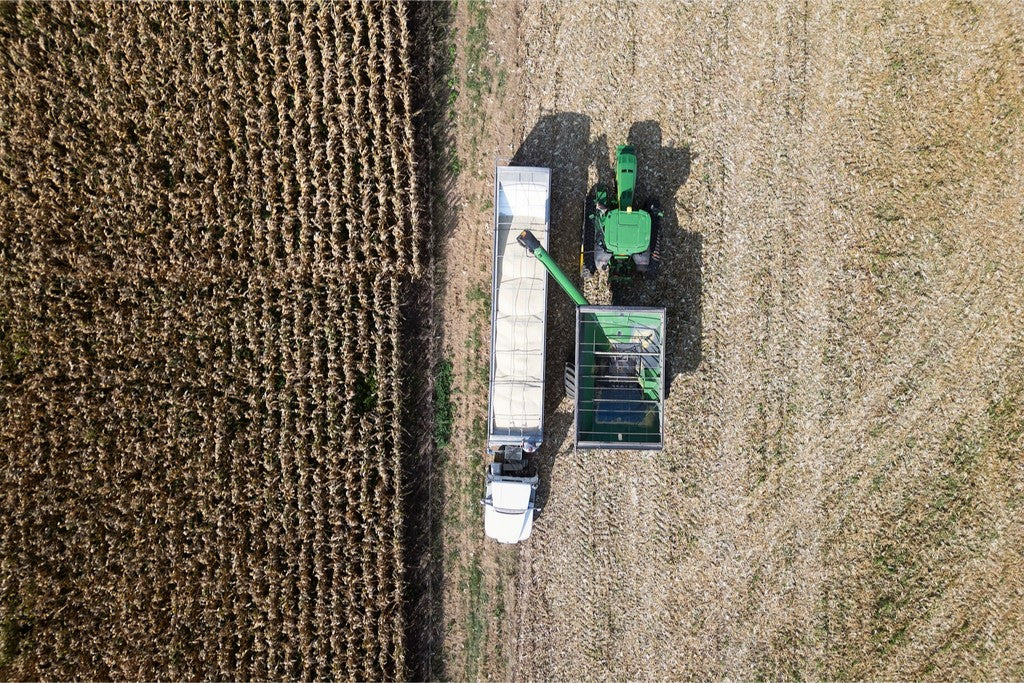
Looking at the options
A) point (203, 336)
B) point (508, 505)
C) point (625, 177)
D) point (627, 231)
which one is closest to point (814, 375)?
point (627, 231)

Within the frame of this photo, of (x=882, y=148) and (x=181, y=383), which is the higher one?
(x=882, y=148)

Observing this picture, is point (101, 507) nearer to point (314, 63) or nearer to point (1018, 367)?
point (314, 63)

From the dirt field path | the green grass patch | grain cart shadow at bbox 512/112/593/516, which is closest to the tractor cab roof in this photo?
grain cart shadow at bbox 512/112/593/516

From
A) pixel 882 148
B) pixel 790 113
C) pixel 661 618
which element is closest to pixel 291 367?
pixel 661 618

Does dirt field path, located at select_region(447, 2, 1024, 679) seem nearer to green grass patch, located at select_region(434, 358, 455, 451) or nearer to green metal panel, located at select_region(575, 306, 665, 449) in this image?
green metal panel, located at select_region(575, 306, 665, 449)

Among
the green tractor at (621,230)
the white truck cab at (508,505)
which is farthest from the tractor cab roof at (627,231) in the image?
the white truck cab at (508,505)

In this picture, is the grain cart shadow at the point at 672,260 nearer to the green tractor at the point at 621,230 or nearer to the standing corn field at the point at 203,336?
the green tractor at the point at 621,230

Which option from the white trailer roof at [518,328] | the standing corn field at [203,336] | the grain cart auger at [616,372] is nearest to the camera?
the grain cart auger at [616,372]
